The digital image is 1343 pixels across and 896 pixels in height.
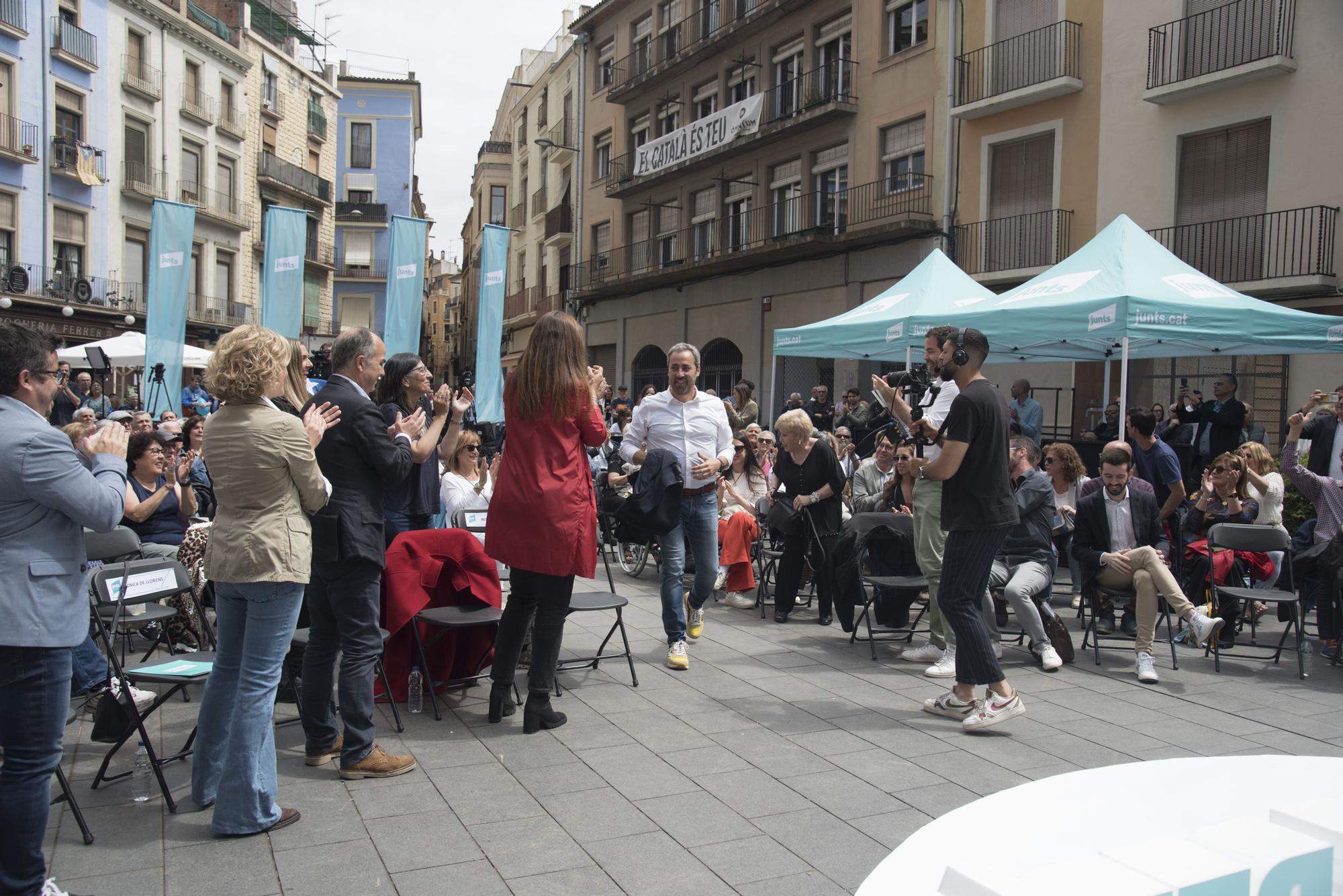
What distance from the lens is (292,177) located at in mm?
38781

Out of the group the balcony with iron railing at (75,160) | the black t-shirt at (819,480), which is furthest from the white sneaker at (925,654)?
the balcony with iron railing at (75,160)

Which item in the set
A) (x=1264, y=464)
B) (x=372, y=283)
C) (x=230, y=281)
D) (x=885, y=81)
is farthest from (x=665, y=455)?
(x=372, y=283)

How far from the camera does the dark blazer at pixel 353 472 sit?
3.97 meters

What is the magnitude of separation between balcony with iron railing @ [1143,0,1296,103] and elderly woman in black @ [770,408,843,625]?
1047 cm

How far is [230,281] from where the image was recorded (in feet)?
116

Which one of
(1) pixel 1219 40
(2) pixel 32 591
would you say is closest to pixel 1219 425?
(1) pixel 1219 40

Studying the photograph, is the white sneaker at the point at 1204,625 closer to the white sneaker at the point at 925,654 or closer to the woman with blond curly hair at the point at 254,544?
the white sneaker at the point at 925,654

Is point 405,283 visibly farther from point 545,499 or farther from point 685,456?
point 545,499

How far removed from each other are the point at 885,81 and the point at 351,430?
17963 millimetres

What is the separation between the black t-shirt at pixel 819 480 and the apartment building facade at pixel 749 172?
11.7 m

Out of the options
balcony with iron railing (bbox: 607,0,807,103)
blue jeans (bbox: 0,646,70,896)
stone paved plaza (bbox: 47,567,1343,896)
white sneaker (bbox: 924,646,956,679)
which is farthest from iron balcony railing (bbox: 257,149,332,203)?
blue jeans (bbox: 0,646,70,896)

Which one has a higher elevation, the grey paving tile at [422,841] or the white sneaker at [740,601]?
the grey paving tile at [422,841]

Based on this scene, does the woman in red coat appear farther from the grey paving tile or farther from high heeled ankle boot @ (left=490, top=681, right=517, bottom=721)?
the grey paving tile

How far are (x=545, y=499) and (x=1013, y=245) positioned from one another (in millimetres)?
14689
